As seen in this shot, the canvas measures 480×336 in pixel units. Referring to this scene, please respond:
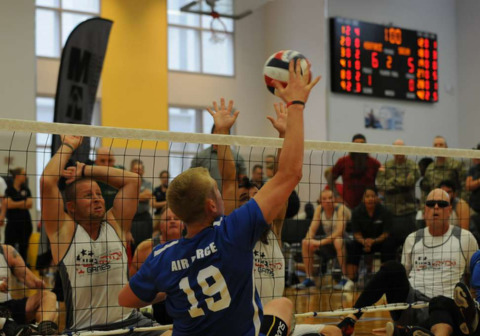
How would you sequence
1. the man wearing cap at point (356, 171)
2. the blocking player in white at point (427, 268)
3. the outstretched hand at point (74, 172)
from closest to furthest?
the outstretched hand at point (74, 172) → the blocking player in white at point (427, 268) → the man wearing cap at point (356, 171)

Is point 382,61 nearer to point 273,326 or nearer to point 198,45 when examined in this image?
point 198,45

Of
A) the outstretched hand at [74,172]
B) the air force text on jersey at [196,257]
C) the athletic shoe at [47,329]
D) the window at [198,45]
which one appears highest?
the window at [198,45]

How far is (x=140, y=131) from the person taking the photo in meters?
4.21

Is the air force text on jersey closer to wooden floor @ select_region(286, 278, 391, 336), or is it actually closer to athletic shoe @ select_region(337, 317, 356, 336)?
wooden floor @ select_region(286, 278, 391, 336)

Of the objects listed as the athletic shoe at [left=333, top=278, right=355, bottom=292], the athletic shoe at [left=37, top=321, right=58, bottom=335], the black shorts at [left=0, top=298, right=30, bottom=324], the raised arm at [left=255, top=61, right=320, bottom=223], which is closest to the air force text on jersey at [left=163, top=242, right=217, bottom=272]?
the raised arm at [left=255, top=61, right=320, bottom=223]

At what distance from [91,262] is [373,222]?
479cm

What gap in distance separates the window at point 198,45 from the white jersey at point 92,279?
487 inches

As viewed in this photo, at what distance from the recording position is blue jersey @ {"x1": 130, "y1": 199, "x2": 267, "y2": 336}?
2.50 metres

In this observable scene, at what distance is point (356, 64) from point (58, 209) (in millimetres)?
9743

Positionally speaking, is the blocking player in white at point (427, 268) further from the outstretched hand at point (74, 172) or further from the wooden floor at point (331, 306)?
the outstretched hand at point (74, 172)

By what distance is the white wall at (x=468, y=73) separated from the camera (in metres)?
14.5

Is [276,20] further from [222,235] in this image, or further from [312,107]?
[222,235]

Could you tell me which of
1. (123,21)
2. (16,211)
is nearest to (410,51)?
(123,21)

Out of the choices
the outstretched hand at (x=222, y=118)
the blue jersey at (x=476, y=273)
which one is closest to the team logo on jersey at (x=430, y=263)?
the blue jersey at (x=476, y=273)
